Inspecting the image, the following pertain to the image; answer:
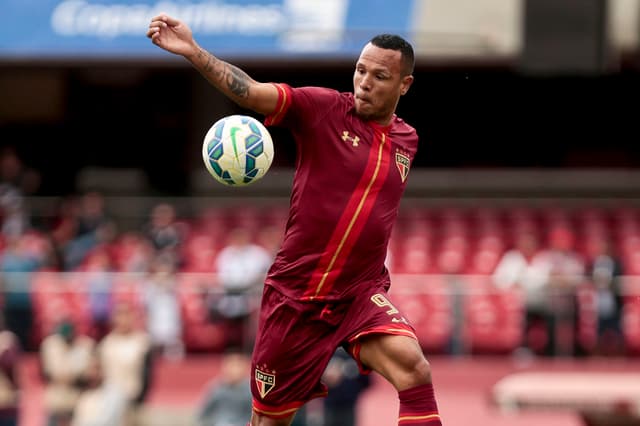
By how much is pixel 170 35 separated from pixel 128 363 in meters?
7.65

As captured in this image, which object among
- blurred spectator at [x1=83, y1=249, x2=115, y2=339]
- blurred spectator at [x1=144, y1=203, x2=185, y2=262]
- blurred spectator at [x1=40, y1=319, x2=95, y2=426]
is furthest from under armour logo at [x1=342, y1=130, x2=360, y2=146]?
blurred spectator at [x1=144, y1=203, x2=185, y2=262]

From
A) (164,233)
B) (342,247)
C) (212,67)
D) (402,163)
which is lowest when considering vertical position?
(164,233)

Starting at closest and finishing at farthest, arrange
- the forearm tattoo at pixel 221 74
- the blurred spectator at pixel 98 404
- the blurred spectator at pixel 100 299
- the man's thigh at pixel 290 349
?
the forearm tattoo at pixel 221 74 < the man's thigh at pixel 290 349 < the blurred spectator at pixel 98 404 < the blurred spectator at pixel 100 299

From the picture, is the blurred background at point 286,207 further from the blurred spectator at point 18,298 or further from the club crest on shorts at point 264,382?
the club crest on shorts at point 264,382

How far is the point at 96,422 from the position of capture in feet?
40.2

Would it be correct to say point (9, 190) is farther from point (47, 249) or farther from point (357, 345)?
point (357, 345)

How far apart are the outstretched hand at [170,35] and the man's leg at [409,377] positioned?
170 cm

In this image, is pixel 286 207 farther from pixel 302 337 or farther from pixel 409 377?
pixel 409 377

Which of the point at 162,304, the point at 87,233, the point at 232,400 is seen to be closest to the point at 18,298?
the point at 162,304

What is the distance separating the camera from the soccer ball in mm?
6238

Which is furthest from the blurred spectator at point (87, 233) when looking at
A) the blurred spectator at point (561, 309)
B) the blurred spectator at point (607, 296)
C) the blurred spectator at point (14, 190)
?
the blurred spectator at point (607, 296)

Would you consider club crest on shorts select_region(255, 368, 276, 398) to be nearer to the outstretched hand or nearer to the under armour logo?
the under armour logo

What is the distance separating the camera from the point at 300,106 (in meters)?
6.23

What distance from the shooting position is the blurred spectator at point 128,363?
12.9m
